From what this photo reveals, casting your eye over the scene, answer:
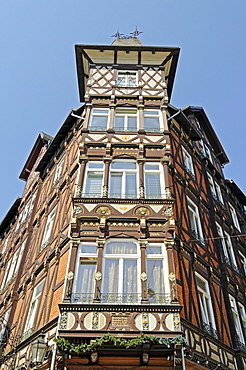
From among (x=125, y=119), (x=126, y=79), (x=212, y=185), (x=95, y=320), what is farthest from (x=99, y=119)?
(x=95, y=320)

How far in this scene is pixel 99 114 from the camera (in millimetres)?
17281

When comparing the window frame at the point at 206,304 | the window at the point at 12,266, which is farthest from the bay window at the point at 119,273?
the window at the point at 12,266

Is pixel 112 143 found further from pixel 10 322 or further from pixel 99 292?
pixel 10 322

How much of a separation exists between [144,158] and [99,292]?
6.17 m

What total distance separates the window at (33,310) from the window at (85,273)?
3138mm

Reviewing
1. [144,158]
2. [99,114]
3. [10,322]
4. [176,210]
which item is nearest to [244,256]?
[176,210]

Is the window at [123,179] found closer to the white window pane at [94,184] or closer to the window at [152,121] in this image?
the white window pane at [94,184]

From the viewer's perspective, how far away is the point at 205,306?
1295 cm

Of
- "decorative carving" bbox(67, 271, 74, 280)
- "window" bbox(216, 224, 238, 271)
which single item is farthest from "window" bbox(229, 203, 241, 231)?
"decorative carving" bbox(67, 271, 74, 280)

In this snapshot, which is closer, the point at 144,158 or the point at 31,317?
the point at 31,317

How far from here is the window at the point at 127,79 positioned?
19217mm

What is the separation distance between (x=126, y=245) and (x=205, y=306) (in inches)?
150

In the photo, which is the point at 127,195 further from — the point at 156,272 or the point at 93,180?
the point at 156,272

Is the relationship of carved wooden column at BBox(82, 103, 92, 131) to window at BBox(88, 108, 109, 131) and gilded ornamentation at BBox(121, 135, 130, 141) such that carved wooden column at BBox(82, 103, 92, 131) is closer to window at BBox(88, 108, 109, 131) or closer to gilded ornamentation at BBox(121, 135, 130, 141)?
window at BBox(88, 108, 109, 131)
